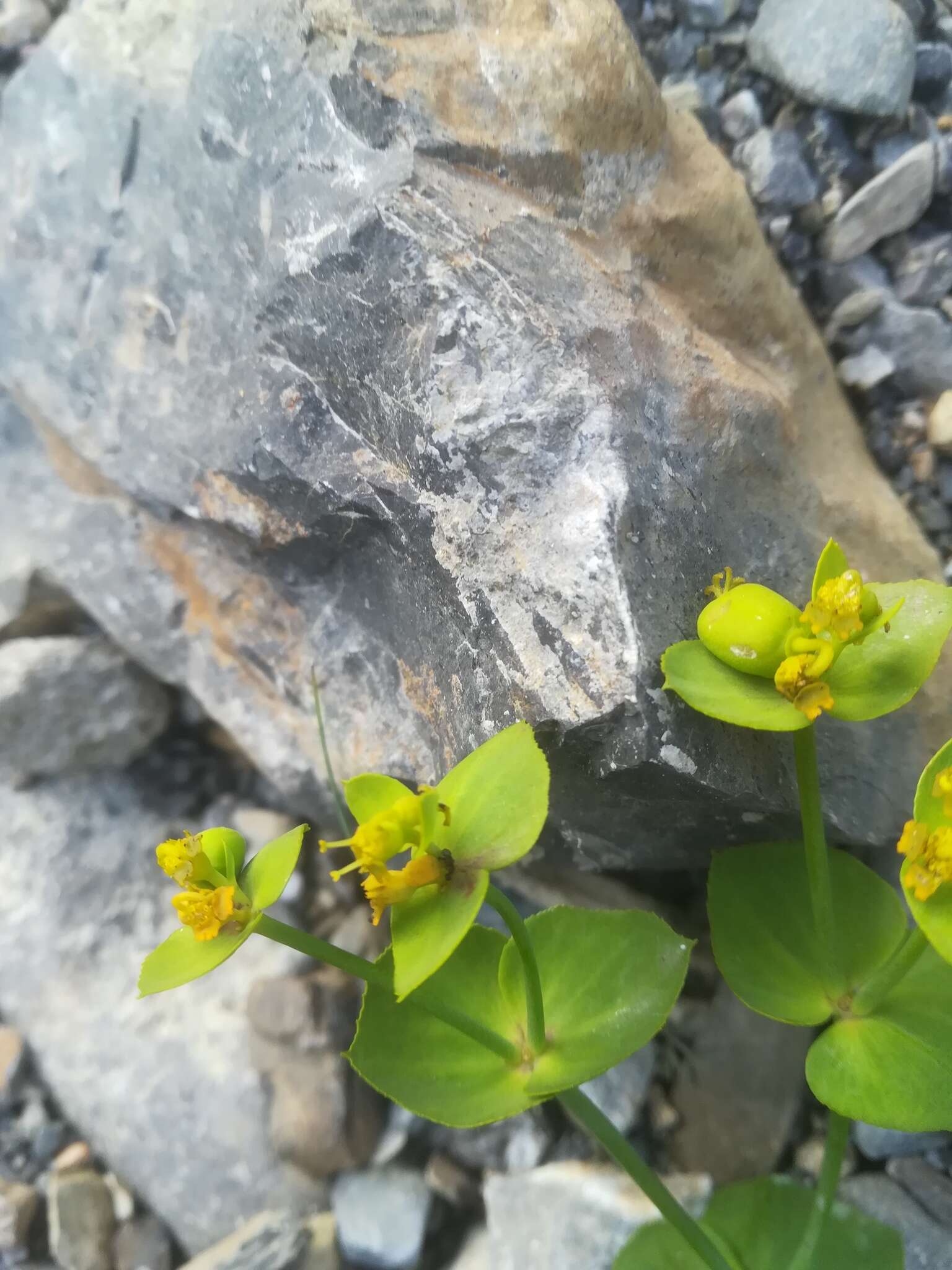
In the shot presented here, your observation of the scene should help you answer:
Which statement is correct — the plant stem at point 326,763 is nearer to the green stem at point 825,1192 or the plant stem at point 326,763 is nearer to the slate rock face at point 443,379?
the slate rock face at point 443,379

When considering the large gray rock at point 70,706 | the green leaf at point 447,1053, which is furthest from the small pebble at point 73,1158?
the green leaf at point 447,1053

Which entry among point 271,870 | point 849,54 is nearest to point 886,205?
point 849,54

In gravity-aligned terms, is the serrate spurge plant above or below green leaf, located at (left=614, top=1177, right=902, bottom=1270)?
above

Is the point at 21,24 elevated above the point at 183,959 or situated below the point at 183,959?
above

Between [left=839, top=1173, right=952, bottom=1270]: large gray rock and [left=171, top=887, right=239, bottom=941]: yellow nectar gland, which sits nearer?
[left=171, top=887, right=239, bottom=941]: yellow nectar gland

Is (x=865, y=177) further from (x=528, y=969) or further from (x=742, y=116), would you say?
(x=528, y=969)

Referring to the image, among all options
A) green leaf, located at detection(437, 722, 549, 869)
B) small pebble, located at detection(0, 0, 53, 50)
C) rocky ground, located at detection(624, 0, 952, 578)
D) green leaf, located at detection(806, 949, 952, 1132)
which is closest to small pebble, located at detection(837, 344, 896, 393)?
rocky ground, located at detection(624, 0, 952, 578)

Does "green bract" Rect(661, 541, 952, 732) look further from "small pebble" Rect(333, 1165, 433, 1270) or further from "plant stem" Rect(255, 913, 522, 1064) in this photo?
"small pebble" Rect(333, 1165, 433, 1270)
